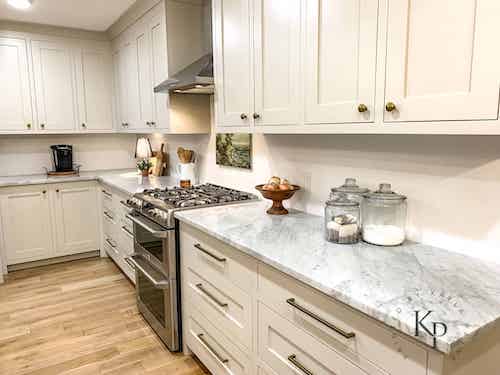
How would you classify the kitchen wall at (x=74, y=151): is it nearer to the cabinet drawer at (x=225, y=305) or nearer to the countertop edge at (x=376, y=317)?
the cabinet drawer at (x=225, y=305)

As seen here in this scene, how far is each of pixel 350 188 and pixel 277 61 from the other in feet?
2.33

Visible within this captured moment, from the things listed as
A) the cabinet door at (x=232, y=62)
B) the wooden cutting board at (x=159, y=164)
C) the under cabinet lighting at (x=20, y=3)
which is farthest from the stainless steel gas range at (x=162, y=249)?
the under cabinet lighting at (x=20, y=3)

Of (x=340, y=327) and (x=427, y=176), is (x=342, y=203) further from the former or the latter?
(x=340, y=327)

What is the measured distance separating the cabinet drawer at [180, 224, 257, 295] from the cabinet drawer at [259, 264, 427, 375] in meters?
0.11

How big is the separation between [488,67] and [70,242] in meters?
4.06

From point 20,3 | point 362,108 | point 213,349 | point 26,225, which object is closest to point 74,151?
point 26,225

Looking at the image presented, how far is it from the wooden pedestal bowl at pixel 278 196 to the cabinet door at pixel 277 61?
1.25 feet

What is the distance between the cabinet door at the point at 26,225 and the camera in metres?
3.68

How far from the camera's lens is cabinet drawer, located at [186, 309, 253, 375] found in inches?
69.6

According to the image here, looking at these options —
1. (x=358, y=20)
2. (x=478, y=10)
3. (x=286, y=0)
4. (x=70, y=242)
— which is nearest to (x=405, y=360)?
(x=478, y=10)

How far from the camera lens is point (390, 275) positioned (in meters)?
Result: 1.24

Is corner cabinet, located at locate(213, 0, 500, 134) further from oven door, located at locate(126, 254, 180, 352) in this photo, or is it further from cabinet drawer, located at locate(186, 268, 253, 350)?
oven door, located at locate(126, 254, 180, 352)

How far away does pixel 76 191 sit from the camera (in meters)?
3.97

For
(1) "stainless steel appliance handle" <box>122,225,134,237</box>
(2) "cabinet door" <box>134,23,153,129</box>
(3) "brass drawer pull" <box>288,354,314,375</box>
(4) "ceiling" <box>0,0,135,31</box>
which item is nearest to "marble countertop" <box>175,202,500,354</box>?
(3) "brass drawer pull" <box>288,354,314,375</box>
